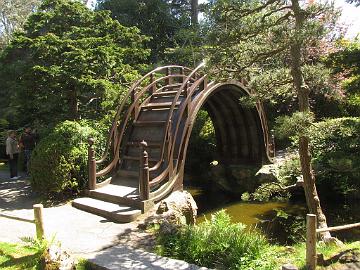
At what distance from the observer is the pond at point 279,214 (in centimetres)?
962

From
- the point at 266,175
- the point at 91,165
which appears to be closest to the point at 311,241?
the point at 91,165

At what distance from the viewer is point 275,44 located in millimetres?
7180

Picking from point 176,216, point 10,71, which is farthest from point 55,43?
point 176,216

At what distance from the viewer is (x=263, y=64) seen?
27.0 ft

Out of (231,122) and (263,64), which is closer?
(263,64)

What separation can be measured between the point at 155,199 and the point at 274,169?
7393 millimetres

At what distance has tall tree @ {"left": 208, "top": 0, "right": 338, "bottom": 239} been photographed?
6.67 meters

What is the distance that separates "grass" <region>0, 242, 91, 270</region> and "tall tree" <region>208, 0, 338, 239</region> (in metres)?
4.42

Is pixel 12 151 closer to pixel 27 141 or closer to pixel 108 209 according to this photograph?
pixel 27 141

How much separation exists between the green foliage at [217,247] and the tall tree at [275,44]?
82.3 inches

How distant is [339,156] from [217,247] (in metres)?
5.23

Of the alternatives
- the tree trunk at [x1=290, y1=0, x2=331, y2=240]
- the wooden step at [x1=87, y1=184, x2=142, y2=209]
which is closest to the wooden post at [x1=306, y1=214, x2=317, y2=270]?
the tree trunk at [x1=290, y1=0, x2=331, y2=240]

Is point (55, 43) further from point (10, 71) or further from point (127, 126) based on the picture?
point (127, 126)

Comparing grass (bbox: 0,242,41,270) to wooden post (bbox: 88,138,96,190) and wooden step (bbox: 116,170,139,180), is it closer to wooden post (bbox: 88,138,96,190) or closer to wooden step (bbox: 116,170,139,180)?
wooden post (bbox: 88,138,96,190)
